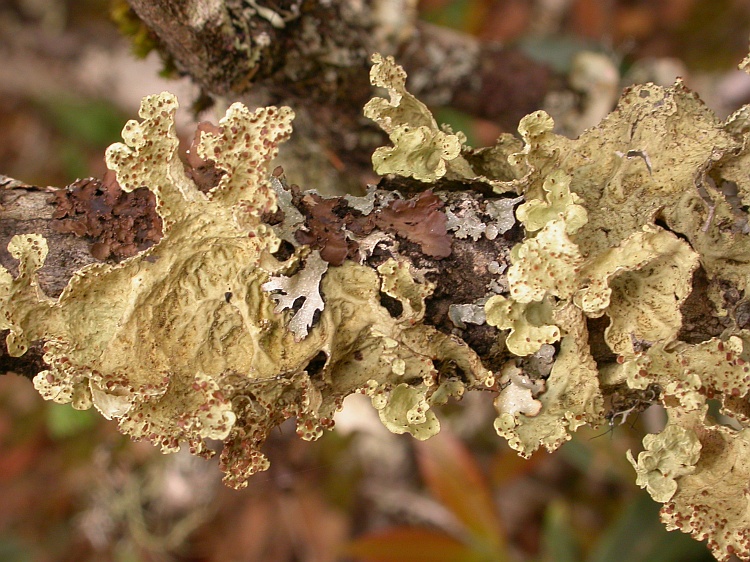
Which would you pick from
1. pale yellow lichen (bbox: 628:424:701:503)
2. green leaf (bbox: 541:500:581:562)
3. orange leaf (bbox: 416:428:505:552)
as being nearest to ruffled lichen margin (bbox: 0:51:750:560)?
pale yellow lichen (bbox: 628:424:701:503)

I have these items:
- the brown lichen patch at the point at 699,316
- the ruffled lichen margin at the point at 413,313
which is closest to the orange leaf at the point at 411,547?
the ruffled lichen margin at the point at 413,313

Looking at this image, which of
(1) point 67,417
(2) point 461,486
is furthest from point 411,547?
(1) point 67,417

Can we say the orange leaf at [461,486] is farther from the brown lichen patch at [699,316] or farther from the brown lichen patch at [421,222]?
the brown lichen patch at [421,222]

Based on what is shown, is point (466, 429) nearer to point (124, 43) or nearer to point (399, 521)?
point (399, 521)

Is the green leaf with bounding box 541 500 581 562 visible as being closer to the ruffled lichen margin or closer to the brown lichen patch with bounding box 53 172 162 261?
the ruffled lichen margin

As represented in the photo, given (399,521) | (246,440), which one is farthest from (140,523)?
(246,440)

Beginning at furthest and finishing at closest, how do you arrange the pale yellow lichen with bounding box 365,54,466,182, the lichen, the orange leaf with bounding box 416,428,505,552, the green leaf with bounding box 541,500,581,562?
the orange leaf with bounding box 416,428,505,552
the green leaf with bounding box 541,500,581,562
the pale yellow lichen with bounding box 365,54,466,182
the lichen
